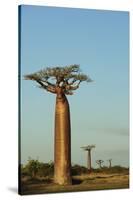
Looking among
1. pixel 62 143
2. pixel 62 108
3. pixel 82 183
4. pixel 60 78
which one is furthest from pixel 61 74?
pixel 82 183

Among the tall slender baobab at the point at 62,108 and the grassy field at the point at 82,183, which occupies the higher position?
the tall slender baobab at the point at 62,108

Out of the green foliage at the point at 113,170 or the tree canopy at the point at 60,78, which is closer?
the tree canopy at the point at 60,78

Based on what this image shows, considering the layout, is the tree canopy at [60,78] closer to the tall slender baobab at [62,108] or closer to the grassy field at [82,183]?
the tall slender baobab at [62,108]

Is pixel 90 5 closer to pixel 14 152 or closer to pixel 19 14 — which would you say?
pixel 19 14

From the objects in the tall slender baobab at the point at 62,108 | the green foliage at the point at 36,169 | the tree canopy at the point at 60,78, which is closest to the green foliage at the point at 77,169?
the tall slender baobab at the point at 62,108

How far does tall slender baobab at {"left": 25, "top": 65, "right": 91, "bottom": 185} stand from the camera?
12.5 feet

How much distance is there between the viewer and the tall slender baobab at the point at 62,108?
3.82 m

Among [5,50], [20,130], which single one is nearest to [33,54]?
[5,50]

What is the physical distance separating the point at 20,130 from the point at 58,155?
0.31 m

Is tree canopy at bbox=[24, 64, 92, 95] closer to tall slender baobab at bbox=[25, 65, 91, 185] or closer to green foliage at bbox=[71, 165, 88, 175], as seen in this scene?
tall slender baobab at bbox=[25, 65, 91, 185]

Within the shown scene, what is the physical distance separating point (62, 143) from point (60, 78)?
0.43 meters

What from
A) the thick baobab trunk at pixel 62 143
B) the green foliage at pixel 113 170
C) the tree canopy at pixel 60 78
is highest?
the tree canopy at pixel 60 78

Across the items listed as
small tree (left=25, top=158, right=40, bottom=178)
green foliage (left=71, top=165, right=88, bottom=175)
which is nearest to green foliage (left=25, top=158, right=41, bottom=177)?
small tree (left=25, top=158, right=40, bottom=178)

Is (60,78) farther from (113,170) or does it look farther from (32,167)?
(113,170)
